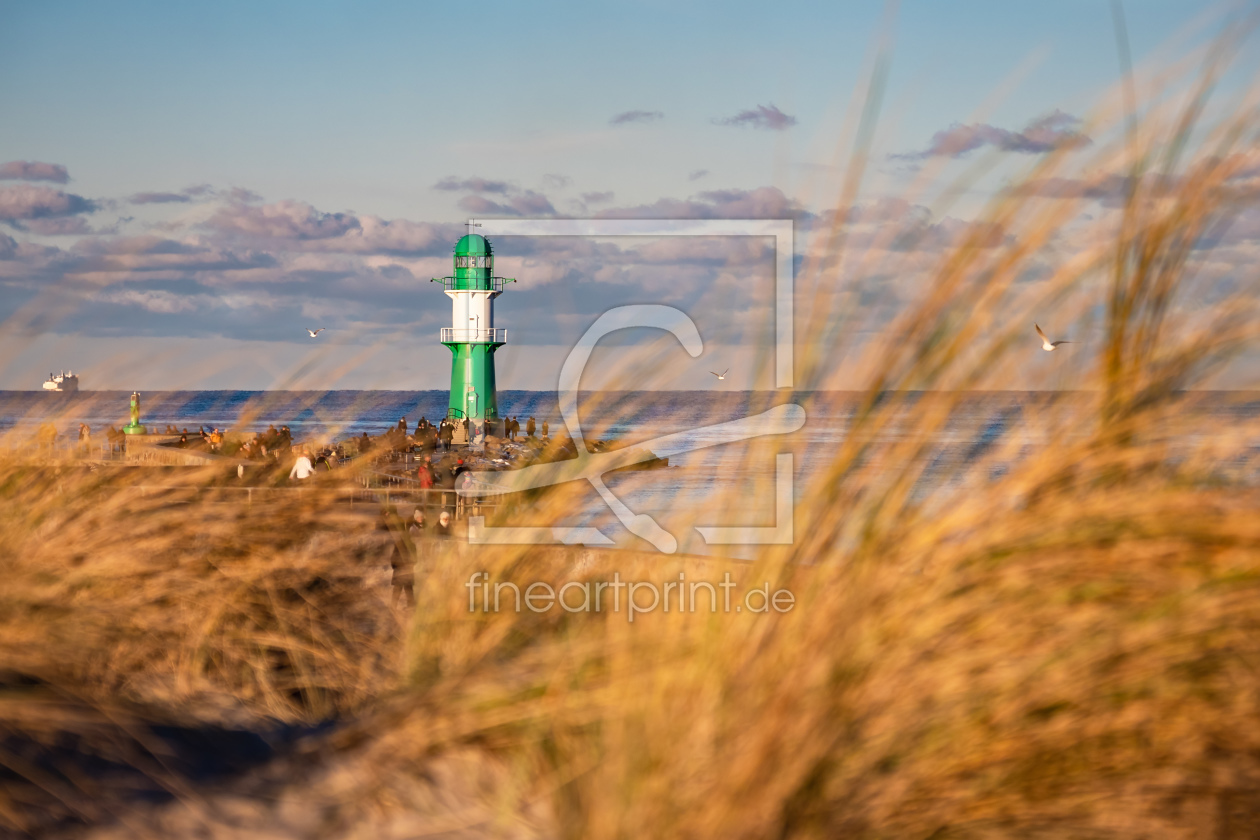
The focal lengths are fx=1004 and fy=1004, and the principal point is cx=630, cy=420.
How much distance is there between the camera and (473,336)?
27375mm

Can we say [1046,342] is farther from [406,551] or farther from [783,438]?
[406,551]

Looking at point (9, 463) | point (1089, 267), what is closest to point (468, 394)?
point (9, 463)

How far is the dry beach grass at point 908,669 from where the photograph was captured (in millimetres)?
1625

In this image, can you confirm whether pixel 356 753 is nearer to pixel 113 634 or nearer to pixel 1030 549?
pixel 113 634

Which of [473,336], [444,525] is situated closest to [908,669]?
[444,525]

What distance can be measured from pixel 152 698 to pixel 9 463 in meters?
1.14

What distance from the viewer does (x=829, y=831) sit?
1.62m

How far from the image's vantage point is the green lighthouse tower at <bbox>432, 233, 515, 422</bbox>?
90.8 feet

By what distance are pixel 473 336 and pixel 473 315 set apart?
874mm

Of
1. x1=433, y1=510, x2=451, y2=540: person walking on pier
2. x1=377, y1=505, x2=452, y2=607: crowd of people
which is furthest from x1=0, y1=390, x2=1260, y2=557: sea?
x1=433, y1=510, x2=451, y2=540: person walking on pier

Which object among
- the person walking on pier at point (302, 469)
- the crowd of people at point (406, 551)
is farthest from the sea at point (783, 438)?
the person walking on pier at point (302, 469)

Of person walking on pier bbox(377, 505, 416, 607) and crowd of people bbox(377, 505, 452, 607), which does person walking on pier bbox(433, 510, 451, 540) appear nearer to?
crowd of people bbox(377, 505, 452, 607)

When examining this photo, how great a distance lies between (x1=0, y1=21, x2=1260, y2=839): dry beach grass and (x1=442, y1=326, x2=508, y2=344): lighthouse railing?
25.2m

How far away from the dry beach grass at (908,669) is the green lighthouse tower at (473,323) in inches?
1002
